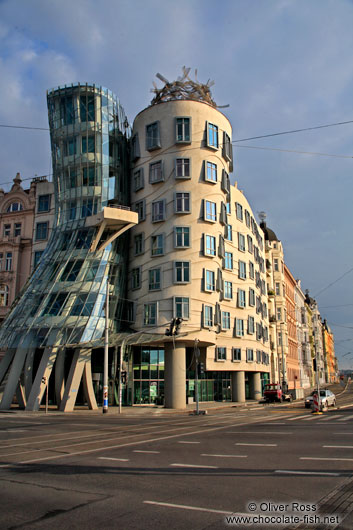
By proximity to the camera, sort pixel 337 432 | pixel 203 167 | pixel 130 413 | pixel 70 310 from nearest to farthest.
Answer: pixel 337 432 → pixel 130 413 → pixel 70 310 → pixel 203 167

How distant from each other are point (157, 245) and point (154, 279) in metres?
3.17

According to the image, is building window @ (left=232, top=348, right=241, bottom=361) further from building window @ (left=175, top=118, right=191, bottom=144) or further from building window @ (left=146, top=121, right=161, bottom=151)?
building window @ (left=146, top=121, right=161, bottom=151)

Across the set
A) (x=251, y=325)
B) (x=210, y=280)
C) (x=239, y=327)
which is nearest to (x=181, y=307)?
(x=210, y=280)

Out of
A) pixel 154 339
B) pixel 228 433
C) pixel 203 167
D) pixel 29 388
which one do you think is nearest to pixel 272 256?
pixel 203 167

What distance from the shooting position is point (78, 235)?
140ft

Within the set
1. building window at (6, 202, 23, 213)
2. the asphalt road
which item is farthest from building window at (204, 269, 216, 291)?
building window at (6, 202, 23, 213)

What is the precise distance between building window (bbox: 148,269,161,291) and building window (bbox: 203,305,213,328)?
4677 mm

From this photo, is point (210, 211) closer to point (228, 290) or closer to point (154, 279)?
point (154, 279)

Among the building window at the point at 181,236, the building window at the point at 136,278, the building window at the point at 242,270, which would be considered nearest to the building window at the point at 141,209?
the building window at the point at 181,236

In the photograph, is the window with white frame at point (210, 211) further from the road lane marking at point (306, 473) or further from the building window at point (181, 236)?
the road lane marking at point (306, 473)

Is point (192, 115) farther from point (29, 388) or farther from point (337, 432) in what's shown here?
point (337, 432)

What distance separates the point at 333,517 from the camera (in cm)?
665

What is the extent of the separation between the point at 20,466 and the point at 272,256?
2793 inches

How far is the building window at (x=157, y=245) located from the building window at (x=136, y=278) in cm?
247
